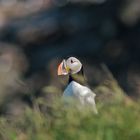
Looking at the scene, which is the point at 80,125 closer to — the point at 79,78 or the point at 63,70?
the point at 79,78

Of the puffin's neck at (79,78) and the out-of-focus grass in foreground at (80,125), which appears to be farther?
A: the puffin's neck at (79,78)

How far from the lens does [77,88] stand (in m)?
8.58

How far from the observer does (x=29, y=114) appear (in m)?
5.45

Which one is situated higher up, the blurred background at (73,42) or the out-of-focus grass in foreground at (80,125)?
the out-of-focus grass in foreground at (80,125)

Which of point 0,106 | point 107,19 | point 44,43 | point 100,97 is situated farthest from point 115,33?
point 100,97

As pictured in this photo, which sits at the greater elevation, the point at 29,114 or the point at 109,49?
the point at 29,114

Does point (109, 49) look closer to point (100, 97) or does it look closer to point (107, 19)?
point (107, 19)

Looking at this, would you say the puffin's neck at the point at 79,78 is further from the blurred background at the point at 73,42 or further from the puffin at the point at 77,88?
the blurred background at the point at 73,42

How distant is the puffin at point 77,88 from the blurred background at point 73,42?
4.13 meters

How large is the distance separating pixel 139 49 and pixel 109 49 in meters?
0.77

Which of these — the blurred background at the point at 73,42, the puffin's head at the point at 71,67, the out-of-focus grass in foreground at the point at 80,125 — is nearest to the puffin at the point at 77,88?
the puffin's head at the point at 71,67

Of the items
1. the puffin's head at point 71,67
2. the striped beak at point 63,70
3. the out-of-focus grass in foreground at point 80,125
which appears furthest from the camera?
the striped beak at point 63,70

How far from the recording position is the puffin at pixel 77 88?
5988 mm

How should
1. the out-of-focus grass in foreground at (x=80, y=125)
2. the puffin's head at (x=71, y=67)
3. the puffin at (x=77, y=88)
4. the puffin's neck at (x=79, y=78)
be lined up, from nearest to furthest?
1. the out-of-focus grass in foreground at (x=80, y=125)
2. the puffin at (x=77, y=88)
3. the puffin's neck at (x=79, y=78)
4. the puffin's head at (x=71, y=67)
